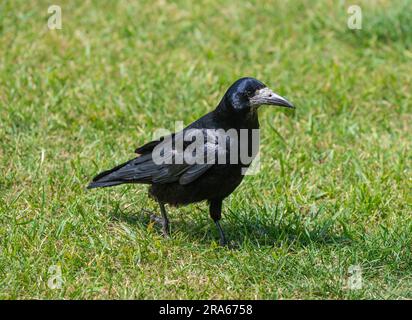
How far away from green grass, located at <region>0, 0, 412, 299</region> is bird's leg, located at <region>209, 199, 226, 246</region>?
0.12 meters

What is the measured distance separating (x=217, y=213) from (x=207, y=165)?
0.41 metres

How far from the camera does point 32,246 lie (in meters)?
5.07

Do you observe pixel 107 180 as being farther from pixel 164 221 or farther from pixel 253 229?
pixel 253 229

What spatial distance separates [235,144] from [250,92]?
1.16 ft

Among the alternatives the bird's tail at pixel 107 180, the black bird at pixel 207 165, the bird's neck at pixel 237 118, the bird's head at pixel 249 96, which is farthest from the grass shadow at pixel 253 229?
the bird's head at pixel 249 96

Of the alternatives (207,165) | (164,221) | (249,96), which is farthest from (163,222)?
(249,96)

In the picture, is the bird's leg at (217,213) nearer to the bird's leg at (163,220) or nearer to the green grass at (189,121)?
the green grass at (189,121)

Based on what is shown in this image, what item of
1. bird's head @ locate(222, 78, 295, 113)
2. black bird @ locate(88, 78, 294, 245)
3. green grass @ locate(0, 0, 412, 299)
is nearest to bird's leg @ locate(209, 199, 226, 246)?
black bird @ locate(88, 78, 294, 245)

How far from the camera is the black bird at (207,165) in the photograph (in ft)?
17.1

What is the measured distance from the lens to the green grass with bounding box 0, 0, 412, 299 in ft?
16.1

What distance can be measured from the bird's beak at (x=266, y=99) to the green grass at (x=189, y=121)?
34.6 inches

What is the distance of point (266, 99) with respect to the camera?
5.21 m

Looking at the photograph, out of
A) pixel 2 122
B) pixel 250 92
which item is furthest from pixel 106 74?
pixel 250 92
